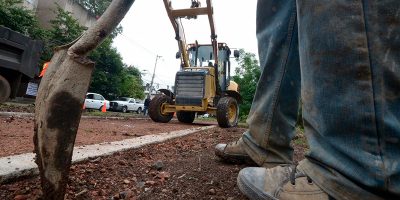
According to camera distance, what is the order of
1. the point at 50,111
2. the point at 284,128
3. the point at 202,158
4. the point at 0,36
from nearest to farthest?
the point at 50,111 < the point at 284,128 < the point at 202,158 < the point at 0,36

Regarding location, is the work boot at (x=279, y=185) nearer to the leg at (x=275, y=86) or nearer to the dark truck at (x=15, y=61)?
the leg at (x=275, y=86)

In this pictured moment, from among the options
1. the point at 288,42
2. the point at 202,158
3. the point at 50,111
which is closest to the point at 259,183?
the point at 288,42

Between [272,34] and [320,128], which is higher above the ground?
[272,34]

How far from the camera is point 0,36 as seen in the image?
4742 mm

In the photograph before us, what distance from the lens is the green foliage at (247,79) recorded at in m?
23.8

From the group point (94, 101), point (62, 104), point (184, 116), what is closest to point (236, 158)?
point (62, 104)

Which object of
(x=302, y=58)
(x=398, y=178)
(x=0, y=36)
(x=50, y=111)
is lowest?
(x=398, y=178)

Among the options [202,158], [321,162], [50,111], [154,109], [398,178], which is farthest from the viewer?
[154,109]

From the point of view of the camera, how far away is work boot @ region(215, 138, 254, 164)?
5.77 feet

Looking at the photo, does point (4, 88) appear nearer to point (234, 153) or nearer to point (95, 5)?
point (234, 153)

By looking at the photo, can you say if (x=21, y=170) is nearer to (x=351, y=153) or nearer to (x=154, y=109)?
(x=351, y=153)

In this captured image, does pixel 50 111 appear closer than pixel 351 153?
No

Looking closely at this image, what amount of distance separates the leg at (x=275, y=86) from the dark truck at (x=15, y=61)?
465 centimetres

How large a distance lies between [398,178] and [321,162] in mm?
178
